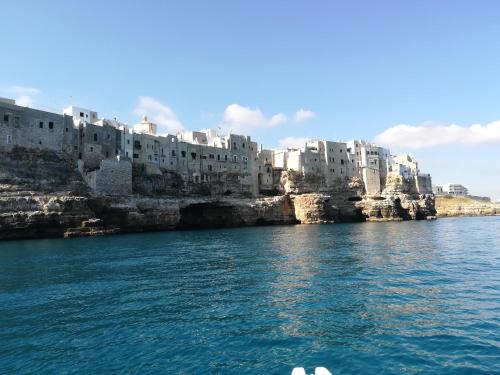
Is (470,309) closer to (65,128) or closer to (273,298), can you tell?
(273,298)

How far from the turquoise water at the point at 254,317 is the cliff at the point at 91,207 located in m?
23.6

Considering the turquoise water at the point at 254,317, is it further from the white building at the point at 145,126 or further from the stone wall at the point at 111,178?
the white building at the point at 145,126

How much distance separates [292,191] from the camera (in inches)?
3157

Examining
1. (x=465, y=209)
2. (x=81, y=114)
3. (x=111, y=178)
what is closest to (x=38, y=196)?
(x=111, y=178)

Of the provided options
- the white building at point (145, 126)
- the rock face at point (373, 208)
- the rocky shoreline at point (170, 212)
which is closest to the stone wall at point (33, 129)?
the rocky shoreline at point (170, 212)

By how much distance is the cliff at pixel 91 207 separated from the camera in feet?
145

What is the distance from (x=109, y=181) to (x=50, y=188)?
7849 millimetres

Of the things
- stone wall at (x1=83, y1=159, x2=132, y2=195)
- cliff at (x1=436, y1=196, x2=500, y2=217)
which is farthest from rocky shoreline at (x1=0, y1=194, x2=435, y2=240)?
cliff at (x1=436, y1=196, x2=500, y2=217)

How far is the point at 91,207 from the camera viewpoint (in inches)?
1972

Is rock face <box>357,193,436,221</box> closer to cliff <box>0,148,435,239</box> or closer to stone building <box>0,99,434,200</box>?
stone building <box>0,99,434,200</box>

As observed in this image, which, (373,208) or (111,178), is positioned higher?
(111,178)

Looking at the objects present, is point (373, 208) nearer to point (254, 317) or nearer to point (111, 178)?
point (111, 178)

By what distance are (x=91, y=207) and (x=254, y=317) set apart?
43338 mm

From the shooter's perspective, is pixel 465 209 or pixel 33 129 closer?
pixel 33 129
